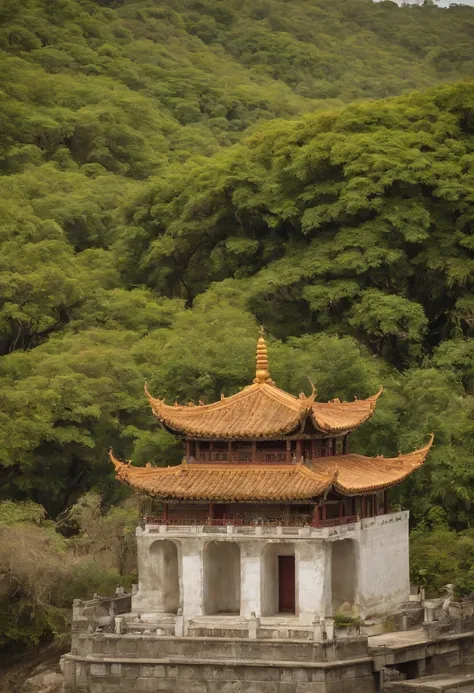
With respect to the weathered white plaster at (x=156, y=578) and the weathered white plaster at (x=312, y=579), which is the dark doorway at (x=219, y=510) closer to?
the weathered white plaster at (x=156, y=578)

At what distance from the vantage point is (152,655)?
5588 centimetres

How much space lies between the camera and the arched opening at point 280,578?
58281 millimetres

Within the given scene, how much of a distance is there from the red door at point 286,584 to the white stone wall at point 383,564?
1.98m

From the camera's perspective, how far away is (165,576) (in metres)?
60.0

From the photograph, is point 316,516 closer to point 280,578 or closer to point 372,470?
point 280,578

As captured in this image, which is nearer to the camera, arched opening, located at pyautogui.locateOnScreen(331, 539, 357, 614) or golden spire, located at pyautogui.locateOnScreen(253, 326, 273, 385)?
arched opening, located at pyautogui.locateOnScreen(331, 539, 357, 614)

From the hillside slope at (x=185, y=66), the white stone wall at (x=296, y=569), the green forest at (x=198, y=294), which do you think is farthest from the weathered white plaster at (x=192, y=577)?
the hillside slope at (x=185, y=66)

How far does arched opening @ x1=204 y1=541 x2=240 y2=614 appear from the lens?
194 feet

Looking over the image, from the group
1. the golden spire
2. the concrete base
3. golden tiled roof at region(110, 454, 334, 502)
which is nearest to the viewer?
the concrete base

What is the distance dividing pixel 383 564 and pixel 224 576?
15.9 feet

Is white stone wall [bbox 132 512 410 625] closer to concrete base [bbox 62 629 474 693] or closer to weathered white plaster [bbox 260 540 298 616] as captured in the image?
weathered white plaster [bbox 260 540 298 616]

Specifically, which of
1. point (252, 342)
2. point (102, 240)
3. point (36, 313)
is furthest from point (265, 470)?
point (102, 240)

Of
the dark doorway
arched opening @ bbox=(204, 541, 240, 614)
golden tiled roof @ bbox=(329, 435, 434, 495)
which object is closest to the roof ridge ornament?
golden tiled roof @ bbox=(329, 435, 434, 495)

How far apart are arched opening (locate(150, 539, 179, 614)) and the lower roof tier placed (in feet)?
5.85
